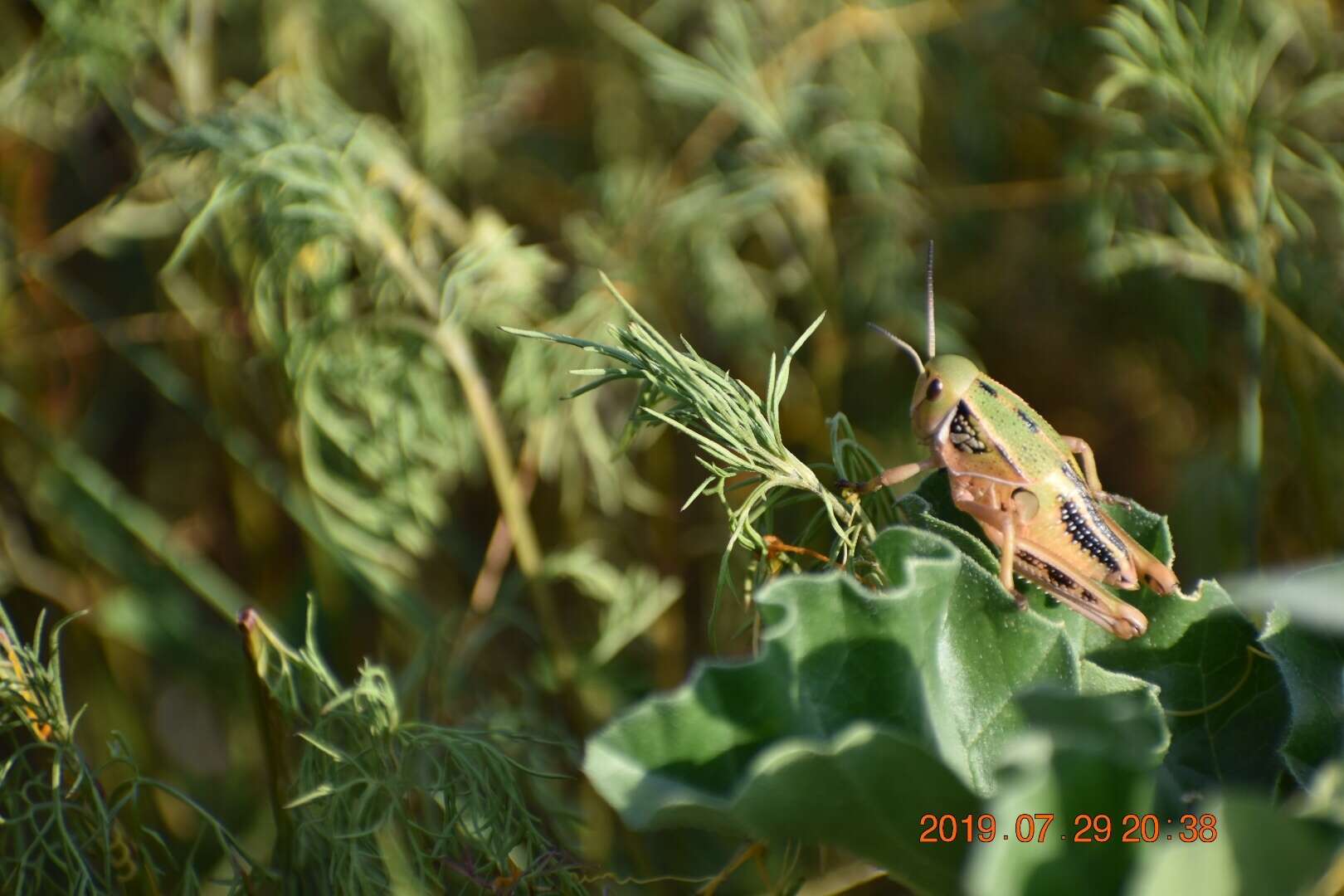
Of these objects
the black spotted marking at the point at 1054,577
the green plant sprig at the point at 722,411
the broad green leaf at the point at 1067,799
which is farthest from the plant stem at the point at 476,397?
the broad green leaf at the point at 1067,799

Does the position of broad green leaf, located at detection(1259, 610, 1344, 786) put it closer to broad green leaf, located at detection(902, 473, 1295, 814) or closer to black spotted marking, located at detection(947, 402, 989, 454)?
broad green leaf, located at detection(902, 473, 1295, 814)

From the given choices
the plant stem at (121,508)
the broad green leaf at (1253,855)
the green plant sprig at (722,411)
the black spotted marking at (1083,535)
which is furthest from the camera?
the plant stem at (121,508)

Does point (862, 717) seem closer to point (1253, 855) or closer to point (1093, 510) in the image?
point (1253, 855)

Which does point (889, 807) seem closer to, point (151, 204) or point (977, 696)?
point (977, 696)
